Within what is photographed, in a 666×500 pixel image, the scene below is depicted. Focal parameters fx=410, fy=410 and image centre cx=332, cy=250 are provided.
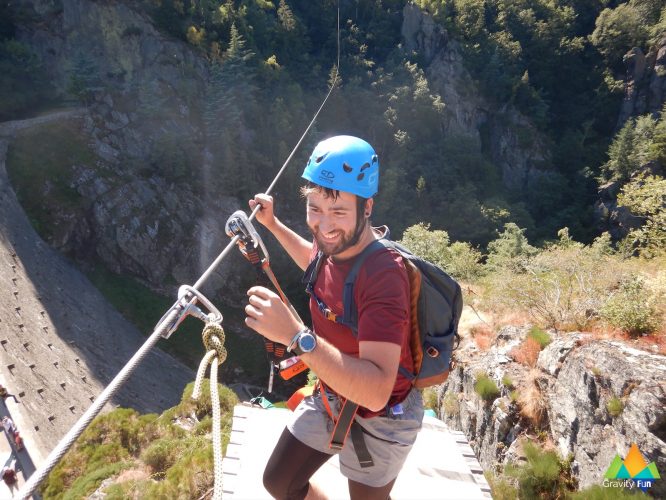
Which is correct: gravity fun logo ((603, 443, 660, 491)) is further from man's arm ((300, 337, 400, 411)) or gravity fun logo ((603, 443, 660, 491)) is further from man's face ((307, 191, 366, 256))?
man's face ((307, 191, 366, 256))

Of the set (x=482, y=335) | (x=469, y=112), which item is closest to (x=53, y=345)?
(x=482, y=335)

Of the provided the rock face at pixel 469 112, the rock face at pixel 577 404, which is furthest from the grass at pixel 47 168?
the rock face at pixel 469 112

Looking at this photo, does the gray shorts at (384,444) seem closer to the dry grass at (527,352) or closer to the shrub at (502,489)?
the shrub at (502,489)

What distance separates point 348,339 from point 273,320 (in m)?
0.61

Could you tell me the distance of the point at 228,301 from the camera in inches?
864

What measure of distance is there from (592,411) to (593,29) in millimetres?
44697

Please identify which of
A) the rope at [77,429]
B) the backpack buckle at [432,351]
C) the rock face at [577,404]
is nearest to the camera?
the rope at [77,429]

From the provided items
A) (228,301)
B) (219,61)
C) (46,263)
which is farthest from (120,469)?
(219,61)

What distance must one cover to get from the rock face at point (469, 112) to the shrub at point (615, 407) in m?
30.6

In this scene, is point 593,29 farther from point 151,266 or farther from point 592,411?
point 592,411

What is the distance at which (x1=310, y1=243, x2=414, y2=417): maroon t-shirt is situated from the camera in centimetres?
172

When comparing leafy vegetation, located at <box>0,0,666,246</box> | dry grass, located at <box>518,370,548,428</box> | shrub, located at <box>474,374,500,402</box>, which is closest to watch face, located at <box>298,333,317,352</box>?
dry grass, located at <box>518,370,548,428</box>

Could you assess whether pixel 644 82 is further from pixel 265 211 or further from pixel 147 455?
pixel 147 455

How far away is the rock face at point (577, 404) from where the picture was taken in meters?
3.91
